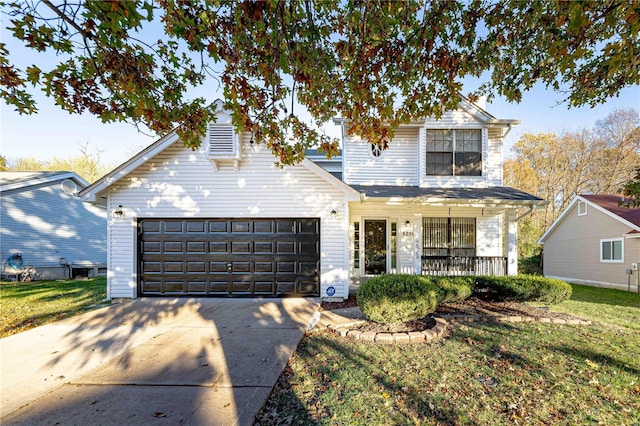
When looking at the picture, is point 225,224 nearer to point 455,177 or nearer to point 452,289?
point 452,289

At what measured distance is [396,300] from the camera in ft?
17.9

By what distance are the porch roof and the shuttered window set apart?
1.15m

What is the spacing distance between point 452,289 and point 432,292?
1.88m

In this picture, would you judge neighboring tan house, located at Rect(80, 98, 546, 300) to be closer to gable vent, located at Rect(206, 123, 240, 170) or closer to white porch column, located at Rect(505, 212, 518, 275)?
gable vent, located at Rect(206, 123, 240, 170)

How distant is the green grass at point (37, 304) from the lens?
21.8 feet

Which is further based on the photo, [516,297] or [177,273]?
[177,273]

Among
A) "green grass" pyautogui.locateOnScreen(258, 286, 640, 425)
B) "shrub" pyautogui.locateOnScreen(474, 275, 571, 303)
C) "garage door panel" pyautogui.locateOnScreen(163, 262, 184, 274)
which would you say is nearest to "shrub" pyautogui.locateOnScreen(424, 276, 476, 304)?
"shrub" pyautogui.locateOnScreen(474, 275, 571, 303)

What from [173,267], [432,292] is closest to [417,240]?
[432,292]

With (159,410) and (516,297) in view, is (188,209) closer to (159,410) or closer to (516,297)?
(159,410)

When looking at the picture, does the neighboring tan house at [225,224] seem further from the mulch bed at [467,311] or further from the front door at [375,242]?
the front door at [375,242]

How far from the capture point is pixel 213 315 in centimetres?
694

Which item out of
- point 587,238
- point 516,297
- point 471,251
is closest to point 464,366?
point 516,297

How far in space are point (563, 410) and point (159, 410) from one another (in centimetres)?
423

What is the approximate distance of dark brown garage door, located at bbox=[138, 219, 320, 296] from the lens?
866cm
